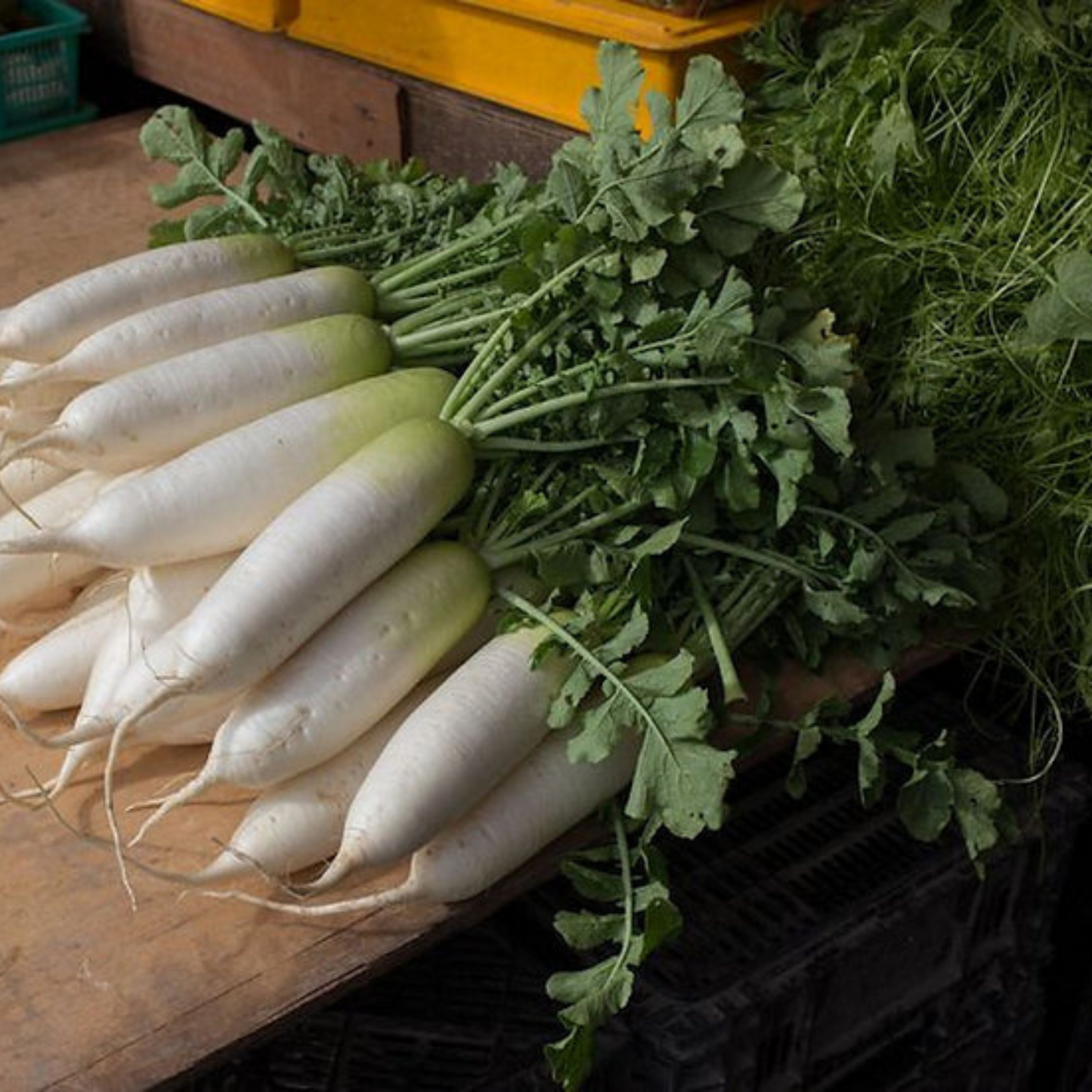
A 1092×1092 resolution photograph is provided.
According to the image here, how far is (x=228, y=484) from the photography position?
1.43 m

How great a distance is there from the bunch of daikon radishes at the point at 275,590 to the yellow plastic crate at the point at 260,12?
124 centimetres

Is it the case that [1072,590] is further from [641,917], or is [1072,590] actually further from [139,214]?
[139,214]

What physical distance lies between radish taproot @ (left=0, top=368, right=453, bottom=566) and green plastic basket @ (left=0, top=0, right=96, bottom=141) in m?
1.73

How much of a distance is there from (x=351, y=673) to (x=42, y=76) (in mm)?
2073

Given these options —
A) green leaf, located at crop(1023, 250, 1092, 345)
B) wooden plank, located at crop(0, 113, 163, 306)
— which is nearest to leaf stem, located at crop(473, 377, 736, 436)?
green leaf, located at crop(1023, 250, 1092, 345)

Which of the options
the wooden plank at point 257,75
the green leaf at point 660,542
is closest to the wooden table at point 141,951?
the green leaf at point 660,542

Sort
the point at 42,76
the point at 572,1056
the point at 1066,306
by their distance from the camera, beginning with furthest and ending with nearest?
the point at 42,76 → the point at 1066,306 → the point at 572,1056

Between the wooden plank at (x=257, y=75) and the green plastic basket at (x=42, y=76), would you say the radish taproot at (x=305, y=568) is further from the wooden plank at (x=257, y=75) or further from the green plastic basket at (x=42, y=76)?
the green plastic basket at (x=42, y=76)

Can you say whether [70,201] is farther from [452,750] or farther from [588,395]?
[452,750]

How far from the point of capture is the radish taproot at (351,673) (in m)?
1.33

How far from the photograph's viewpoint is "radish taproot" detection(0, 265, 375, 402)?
1.54 metres

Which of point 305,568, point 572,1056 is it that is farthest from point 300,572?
point 572,1056

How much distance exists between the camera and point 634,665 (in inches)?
55.5

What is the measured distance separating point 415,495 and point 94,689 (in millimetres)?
345
